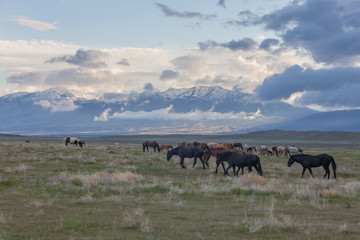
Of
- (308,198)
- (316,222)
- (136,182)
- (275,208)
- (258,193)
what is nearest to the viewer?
(316,222)

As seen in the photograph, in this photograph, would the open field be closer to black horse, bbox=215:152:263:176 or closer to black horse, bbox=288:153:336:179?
black horse, bbox=215:152:263:176

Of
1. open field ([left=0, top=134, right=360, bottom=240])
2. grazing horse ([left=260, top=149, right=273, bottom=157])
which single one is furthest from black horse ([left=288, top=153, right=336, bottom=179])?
grazing horse ([left=260, top=149, right=273, bottom=157])

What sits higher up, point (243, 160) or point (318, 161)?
point (243, 160)

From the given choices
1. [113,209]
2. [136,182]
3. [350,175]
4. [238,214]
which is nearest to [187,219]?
[238,214]

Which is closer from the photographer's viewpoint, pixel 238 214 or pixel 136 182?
pixel 238 214

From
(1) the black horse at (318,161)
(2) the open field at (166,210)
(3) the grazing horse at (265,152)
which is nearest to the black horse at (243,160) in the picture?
(1) the black horse at (318,161)

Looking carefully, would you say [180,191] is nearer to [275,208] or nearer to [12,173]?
[275,208]

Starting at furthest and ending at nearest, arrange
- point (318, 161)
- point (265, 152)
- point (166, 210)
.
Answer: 1. point (265, 152)
2. point (318, 161)
3. point (166, 210)

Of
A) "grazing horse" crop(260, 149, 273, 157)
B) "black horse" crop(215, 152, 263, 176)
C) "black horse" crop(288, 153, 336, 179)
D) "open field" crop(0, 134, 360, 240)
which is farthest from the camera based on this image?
"grazing horse" crop(260, 149, 273, 157)

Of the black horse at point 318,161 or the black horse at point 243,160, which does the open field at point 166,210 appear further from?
the black horse at point 318,161

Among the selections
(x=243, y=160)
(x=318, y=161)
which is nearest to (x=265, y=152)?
(x=318, y=161)

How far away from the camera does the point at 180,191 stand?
18141 millimetres

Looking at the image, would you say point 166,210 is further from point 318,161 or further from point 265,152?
point 265,152

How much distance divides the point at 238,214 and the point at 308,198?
15.9 ft
